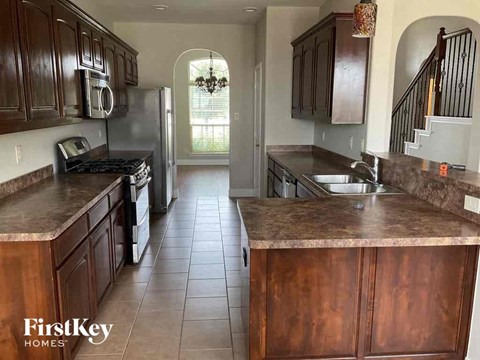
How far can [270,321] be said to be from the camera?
208 cm

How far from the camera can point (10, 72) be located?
2248 mm

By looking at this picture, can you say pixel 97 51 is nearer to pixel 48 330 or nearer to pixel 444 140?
pixel 48 330

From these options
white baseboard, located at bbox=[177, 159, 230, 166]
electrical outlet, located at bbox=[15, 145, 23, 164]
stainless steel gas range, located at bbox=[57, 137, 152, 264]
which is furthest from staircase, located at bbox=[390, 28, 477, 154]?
white baseboard, located at bbox=[177, 159, 230, 166]

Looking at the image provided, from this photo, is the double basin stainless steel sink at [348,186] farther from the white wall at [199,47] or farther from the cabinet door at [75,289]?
the white wall at [199,47]

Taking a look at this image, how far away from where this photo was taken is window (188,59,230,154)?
10.2m

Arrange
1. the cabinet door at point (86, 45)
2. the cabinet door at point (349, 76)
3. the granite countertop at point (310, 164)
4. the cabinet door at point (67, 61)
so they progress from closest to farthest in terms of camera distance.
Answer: the cabinet door at point (67, 61) < the cabinet door at point (86, 45) < the cabinet door at point (349, 76) < the granite countertop at point (310, 164)

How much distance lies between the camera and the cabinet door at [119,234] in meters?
3.28

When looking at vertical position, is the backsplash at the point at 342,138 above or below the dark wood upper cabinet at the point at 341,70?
below

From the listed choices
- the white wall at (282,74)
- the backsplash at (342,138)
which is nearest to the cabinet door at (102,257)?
the backsplash at (342,138)

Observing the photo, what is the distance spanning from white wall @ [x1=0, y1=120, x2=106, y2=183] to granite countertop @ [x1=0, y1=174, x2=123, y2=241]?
15 centimetres

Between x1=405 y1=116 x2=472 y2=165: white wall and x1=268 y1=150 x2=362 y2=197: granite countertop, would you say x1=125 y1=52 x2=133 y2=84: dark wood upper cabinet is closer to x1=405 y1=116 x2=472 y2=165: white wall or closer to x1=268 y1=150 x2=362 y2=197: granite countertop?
x1=268 y1=150 x2=362 y2=197: granite countertop

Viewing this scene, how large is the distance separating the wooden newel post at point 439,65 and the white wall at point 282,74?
1608 mm

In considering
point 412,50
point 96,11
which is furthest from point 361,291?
point 412,50

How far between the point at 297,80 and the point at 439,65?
1.94 meters
